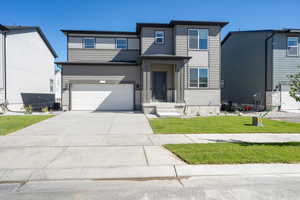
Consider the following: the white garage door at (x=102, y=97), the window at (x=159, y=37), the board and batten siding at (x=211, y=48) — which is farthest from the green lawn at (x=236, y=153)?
the window at (x=159, y=37)

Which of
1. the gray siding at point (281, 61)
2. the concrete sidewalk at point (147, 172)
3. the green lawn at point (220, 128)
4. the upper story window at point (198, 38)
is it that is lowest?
the concrete sidewalk at point (147, 172)

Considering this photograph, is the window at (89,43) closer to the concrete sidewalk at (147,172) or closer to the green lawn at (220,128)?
the green lawn at (220,128)

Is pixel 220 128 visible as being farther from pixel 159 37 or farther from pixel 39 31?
pixel 39 31

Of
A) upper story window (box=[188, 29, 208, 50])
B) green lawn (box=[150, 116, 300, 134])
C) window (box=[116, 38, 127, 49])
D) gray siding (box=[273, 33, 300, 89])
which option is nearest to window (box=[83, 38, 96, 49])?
window (box=[116, 38, 127, 49])

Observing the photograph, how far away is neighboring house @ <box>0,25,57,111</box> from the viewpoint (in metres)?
14.2

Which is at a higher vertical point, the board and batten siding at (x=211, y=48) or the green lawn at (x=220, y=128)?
the board and batten siding at (x=211, y=48)

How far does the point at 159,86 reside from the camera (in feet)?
48.4

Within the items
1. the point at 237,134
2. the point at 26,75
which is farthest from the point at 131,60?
the point at 237,134

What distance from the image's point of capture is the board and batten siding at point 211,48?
1416cm

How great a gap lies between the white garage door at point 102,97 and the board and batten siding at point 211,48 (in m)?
5.51

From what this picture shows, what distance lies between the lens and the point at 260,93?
52.0ft

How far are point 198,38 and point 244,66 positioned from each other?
6.98 m

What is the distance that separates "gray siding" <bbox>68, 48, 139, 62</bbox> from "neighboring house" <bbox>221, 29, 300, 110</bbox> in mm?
11308

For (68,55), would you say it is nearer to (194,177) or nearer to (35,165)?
(35,165)
